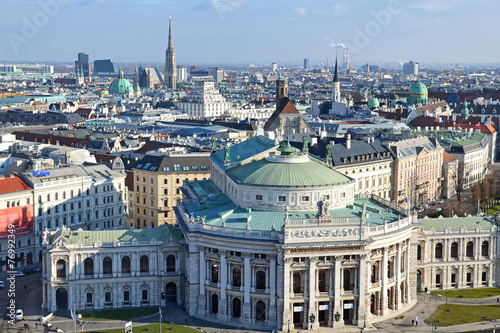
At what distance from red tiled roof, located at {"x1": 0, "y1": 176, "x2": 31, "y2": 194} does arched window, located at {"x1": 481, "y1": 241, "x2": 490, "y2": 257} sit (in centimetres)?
7542

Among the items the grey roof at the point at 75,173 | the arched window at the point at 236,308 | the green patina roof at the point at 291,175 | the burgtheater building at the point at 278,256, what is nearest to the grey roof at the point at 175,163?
the grey roof at the point at 75,173

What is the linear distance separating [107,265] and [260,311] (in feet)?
75.5

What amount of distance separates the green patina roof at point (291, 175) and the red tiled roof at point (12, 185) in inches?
1656

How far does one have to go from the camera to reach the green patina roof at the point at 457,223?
11469cm

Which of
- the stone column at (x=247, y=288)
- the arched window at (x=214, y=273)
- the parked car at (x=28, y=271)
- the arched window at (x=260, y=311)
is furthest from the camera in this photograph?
the parked car at (x=28, y=271)

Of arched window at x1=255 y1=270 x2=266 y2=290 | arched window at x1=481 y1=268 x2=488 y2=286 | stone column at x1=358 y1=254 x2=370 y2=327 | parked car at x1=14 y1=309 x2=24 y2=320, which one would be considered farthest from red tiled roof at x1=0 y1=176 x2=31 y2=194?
arched window at x1=481 y1=268 x2=488 y2=286

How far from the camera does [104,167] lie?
150m

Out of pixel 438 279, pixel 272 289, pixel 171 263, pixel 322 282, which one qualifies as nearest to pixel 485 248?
pixel 438 279

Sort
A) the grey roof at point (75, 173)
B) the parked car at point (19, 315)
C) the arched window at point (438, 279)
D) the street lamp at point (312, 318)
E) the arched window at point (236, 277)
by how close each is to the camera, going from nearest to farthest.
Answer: the street lamp at point (312, 318) → the arched window at point (236, 277) → the parked car at point (19, 315) → the arched window at point (438, 279) → the grey roof at point (75, 173)

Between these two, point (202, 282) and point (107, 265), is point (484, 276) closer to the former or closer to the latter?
point (202, 282)

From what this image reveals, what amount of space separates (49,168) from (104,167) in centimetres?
1134

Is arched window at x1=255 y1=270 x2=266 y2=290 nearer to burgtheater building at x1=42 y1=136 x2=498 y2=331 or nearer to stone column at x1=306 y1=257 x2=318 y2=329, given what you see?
burgtheater building at x1=42 y1=136 x2=498 y2=331

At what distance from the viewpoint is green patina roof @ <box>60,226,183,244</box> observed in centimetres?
10612

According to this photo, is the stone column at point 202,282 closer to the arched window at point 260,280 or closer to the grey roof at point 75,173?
the arched window at point 260,280
